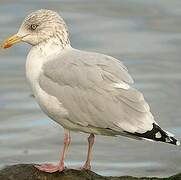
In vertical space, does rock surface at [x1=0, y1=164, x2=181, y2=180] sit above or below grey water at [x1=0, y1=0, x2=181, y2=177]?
above

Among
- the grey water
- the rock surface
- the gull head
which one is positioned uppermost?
the gull head

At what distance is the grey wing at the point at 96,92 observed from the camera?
10742 millimetres

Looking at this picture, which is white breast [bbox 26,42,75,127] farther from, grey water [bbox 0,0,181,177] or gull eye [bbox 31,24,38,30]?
grey water [bbox 0,0,181,177]

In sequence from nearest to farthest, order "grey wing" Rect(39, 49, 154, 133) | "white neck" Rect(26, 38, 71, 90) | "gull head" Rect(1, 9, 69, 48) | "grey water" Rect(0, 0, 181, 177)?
"grey wing" Rect(39, 49, 154, 133) < "white neck" Rect(26, 38, 71, 90) < "gull head" Rect(1, 9, 69, 48) < "grey water" Rect(0, 0, 181, 177)

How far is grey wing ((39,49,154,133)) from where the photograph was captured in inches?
423

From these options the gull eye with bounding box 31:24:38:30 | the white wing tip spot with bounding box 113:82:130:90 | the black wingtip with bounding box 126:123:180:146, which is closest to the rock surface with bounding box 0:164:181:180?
the black wingtip with bounding box 126:123:180:146

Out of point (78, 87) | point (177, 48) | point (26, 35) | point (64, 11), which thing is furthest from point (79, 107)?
point (64, 11)

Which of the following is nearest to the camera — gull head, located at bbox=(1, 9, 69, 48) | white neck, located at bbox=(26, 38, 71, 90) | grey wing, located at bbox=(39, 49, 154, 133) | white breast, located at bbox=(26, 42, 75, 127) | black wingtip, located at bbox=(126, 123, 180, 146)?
black wingtip, located at bbox=(126, 123, 180, 146)

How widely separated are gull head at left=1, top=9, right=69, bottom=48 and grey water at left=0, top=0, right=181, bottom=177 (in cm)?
287

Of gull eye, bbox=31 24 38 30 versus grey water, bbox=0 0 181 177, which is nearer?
gull eye, bbox=31 24 38 30

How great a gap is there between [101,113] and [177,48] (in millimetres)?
7362

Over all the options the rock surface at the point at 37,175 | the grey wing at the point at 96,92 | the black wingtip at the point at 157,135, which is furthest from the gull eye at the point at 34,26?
the black wingtip at the point at 157,135

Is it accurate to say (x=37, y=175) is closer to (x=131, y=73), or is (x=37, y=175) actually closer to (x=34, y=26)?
(x=34, y=26)

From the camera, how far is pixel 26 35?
11.4 metres
